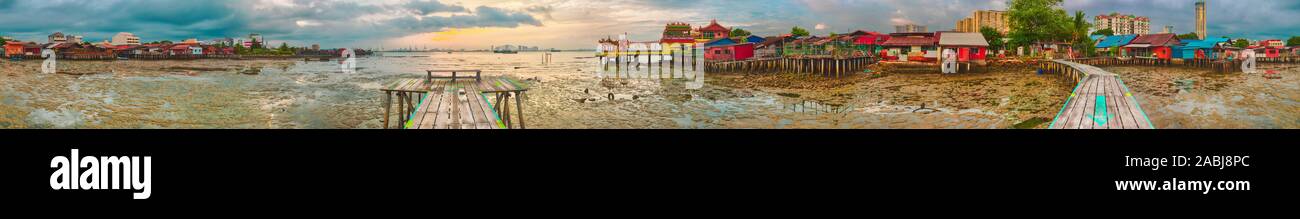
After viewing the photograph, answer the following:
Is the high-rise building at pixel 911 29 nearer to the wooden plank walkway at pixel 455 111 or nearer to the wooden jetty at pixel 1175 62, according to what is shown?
the wooden jetty at pixel 1175 62

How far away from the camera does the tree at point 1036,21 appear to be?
23.0ft

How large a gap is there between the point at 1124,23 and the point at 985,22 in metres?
1.45

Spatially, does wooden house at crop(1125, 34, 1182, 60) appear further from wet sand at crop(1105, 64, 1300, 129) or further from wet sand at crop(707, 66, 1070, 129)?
wet sand at crop(707, 66, 1070, 129)

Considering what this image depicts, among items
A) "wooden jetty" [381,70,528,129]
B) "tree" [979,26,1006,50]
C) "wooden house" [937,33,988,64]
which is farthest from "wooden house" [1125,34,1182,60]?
"wooden jetty" [381,70,528,129]

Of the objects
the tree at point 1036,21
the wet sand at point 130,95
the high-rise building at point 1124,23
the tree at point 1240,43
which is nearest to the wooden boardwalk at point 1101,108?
the high-rise building at point 1124,23

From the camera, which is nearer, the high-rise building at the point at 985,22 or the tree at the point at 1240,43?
the high-rise building at the point at 985,22

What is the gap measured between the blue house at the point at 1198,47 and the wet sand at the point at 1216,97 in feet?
0.59

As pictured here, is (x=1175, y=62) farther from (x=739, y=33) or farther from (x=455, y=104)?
(x=455, y=104)
